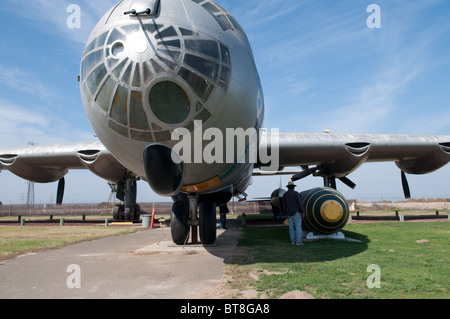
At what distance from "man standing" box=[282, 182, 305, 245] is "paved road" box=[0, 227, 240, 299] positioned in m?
1.79

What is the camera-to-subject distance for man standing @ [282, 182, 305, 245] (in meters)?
8.43

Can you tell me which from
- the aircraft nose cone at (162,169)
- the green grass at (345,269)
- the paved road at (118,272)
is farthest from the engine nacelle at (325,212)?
the aircraft nose cone at (162,169)

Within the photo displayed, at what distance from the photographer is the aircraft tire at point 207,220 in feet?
23.5

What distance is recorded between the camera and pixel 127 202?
1720cm

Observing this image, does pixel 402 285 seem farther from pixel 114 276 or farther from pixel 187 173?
pixel 114 276

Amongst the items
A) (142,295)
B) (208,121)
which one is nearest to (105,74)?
(208,121)

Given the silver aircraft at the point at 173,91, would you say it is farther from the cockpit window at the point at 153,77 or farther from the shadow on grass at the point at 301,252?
the shadow on grass at the point at 301,252

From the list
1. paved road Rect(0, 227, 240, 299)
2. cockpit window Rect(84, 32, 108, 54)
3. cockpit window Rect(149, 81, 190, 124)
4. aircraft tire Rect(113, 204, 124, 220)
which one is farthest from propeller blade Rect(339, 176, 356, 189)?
cockpit window Rect(84, 32, 108, 54)

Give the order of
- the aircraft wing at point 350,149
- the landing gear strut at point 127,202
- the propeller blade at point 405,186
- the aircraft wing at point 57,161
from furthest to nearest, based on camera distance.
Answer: the propeller blade at point 405,186 → the landing gear strut at point 127,202 → the aircraft wing at point 57,161 → the aircraft wing at point 350,149

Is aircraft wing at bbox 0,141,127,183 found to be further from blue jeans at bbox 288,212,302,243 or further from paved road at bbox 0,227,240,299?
blue jeans at bbox 288,212,302,243

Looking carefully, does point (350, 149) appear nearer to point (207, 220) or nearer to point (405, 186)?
point (405, 186)

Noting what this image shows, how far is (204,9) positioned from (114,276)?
4561mm

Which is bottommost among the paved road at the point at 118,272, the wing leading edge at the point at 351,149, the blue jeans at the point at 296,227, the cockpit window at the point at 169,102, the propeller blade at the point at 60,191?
the paved road at the point at 118,272
